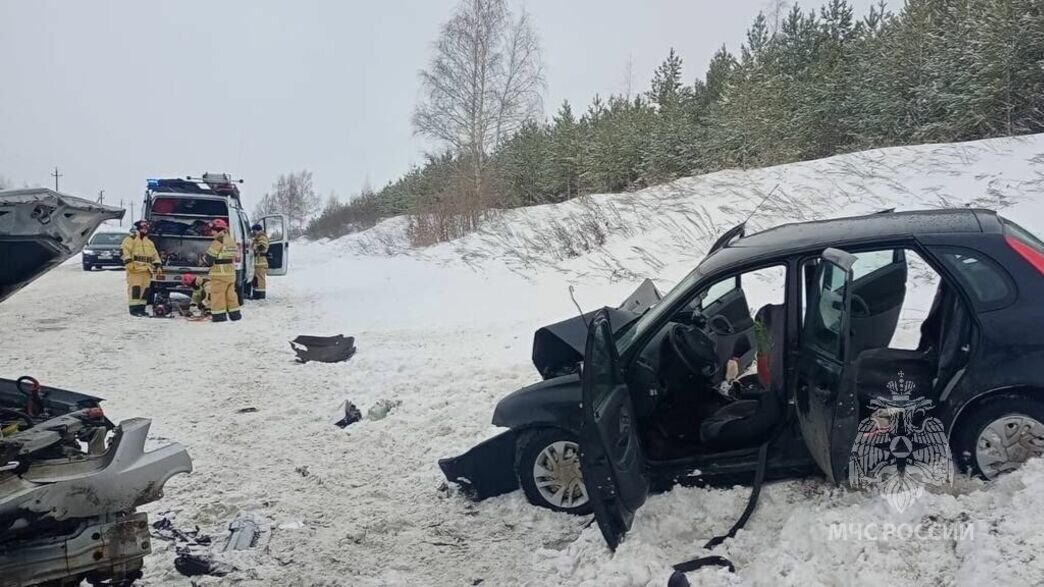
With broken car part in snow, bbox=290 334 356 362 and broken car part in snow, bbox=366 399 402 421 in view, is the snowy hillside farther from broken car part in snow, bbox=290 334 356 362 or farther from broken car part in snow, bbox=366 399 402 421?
broken car part in snow, bbox=366 399 402 421

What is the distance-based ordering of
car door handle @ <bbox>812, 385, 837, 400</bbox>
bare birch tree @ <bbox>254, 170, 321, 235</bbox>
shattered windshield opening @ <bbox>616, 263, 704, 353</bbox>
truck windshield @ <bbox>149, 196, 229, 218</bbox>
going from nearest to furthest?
car door handle @ <bbox>812, 385, 837, 400</bbox> → shattered windshield opening @ <bbox>616, 263, 704, 353</bbox> → truck windshield @ <bbox>149, 196, 229, 218</bbox> → bare birch tree @ <bbox>254, 170, 321, 235</bbox>

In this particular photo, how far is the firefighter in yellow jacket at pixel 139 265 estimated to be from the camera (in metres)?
12.3

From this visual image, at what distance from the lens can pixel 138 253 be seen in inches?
483

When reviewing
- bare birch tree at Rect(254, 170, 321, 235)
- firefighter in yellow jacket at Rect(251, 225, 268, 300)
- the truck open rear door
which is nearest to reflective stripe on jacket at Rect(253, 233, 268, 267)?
firefighter in yellow jacket at Rect(251, 225, 268, 300)

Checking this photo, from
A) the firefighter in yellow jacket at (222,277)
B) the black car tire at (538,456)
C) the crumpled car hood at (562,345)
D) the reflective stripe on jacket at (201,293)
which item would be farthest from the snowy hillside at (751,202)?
the black car tire at (538,456)

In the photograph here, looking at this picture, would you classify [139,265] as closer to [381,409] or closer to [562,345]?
[381,409]

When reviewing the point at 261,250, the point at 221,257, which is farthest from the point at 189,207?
the point at 221,257

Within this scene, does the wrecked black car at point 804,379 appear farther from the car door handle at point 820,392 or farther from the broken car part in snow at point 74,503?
the broken car part in snow at point 74,503

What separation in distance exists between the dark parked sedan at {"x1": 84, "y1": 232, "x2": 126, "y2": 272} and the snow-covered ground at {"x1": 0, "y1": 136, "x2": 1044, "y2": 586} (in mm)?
6633

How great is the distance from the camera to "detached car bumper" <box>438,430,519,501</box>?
4.51 metres

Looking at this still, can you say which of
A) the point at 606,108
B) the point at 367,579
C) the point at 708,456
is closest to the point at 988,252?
the point at 708,456

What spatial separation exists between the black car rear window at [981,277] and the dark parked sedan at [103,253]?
26173 mm

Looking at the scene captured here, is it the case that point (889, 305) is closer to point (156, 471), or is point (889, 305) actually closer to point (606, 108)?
point (156, 471)

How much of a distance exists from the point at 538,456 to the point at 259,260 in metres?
13.1
